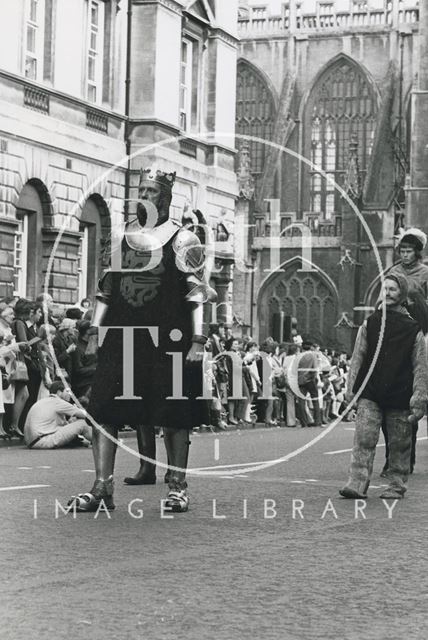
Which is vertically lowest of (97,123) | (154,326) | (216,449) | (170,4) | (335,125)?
(216,449)

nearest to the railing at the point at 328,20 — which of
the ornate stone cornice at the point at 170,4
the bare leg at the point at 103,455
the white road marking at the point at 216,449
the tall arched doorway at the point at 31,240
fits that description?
the ornate stone cornice at the point at 170,4

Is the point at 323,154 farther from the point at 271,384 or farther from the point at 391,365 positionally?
the point at 391,365

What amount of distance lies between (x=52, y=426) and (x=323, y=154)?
204ft

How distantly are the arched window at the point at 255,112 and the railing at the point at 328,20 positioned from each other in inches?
122

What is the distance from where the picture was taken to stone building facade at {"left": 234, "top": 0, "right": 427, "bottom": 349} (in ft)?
236

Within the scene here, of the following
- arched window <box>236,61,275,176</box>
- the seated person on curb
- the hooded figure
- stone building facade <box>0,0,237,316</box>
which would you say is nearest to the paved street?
the hooded figure

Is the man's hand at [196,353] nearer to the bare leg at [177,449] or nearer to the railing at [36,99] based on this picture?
the bare leg at [177,449]

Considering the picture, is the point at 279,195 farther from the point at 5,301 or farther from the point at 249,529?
the point at 249,529

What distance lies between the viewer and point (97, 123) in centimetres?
3105

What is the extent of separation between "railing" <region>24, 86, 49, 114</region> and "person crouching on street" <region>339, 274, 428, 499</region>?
17.3 meters

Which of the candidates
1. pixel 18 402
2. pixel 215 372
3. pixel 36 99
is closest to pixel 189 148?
pixel 36 99

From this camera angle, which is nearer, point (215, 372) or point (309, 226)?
point (215, 372)

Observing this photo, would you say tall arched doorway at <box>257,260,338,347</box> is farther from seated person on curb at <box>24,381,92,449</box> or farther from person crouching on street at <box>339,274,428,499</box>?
person crouching on street at <box>339,274,428,499</box>

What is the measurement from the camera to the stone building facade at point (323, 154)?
71938 mm
